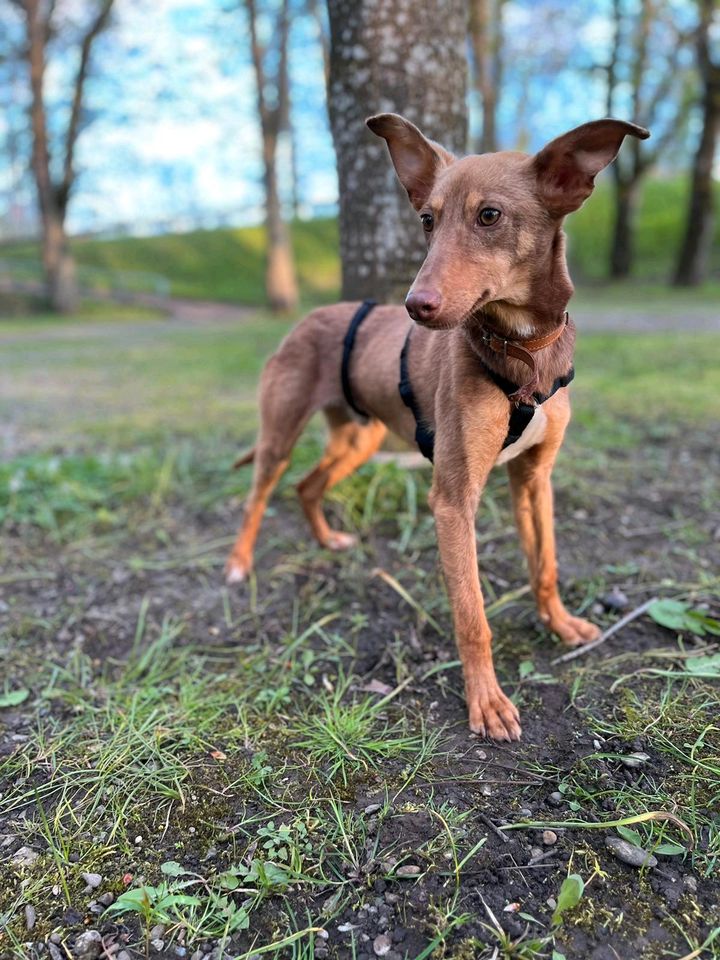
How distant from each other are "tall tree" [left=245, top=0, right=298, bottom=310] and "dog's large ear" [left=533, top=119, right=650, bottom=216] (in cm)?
1718

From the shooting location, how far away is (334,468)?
4098mm

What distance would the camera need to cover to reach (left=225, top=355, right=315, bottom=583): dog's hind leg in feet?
12.2

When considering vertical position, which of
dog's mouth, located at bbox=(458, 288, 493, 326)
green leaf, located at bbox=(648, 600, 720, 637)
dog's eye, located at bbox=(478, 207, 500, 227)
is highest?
dog's eye, located at bbox=(478, 207, 500, 227)

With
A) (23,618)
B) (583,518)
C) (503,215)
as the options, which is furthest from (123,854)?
(583,518)

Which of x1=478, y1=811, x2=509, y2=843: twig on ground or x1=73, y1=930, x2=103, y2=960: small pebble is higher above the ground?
x1=478, y1=811, x2=509, y2=843: twig on ground

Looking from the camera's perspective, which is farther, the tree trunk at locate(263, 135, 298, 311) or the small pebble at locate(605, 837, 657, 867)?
the tree trunk at locate(263, 135, 298, 311)

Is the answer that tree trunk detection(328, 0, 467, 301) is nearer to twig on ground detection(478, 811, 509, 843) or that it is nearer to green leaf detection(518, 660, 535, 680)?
green leaf detection(518, 660, 535, 680)

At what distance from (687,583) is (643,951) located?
1.98m

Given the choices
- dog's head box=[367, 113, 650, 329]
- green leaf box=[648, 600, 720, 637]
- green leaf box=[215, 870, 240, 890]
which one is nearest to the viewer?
green leaf box=[215, 870, 240, 890]

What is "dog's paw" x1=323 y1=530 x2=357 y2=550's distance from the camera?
4.08 meters

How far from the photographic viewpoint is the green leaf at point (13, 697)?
2.90m

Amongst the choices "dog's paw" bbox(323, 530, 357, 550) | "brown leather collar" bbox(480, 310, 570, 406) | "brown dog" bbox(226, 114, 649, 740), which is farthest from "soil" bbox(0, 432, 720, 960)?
"brown leather collar" bbox(480, 310, 570, 406)

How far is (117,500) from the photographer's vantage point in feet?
15.8

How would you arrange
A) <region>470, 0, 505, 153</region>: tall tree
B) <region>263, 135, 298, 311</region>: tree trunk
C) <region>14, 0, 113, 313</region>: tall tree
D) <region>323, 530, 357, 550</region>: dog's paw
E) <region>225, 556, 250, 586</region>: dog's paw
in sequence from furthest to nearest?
1. <region>14, 0, 113, 313</region>: tall tree
2. <region>263, 135, 298, 311</region>: tree trunk
3. <region>470, 0, 505, 153</region>: tall tree
4. <region>323, 530, 357, 550</region>: dog's paw
5. <region>225, 556, 250, 586</region>: dog's paw
